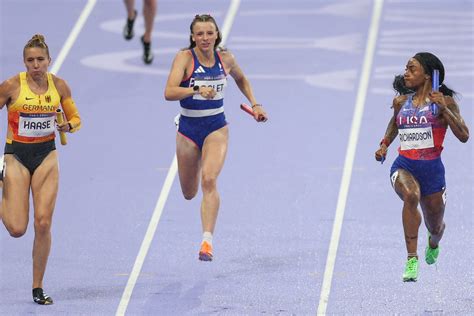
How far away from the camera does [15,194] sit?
11.1 meters

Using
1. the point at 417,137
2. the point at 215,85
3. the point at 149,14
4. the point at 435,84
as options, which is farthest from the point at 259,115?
the point at 149,14

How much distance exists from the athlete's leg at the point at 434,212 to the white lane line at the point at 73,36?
21.2 feet

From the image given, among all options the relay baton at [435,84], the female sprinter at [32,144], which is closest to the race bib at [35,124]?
the female sprinter at [32,144]

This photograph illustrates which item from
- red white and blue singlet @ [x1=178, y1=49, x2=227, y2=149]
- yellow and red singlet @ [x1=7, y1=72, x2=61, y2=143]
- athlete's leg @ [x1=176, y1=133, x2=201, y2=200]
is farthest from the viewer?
athlete's leg @ [x1=176, y1=133, x2=201, y2=200]

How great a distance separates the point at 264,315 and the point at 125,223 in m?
2.31

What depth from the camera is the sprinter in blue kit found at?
11.1 m

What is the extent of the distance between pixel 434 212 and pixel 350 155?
3.54m

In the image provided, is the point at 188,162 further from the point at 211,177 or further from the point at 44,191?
the point at 44,191

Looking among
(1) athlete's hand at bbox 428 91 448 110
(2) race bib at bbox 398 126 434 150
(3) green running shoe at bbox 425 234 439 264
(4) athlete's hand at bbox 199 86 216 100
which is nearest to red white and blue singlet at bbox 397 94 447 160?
(2) race bib at bbox 398 126 434 150

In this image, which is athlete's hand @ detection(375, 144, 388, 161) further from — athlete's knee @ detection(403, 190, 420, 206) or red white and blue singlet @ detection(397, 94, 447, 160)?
athlete's knee @ detection(403, 190, 420, 206)

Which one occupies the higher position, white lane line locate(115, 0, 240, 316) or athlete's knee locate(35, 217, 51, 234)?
athlete's knee locate(35, 217, 51, 234)

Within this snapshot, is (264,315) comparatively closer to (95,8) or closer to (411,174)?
(411,174)

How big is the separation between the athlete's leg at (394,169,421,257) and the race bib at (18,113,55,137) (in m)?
2.45

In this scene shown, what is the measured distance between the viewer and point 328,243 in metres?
12.7
